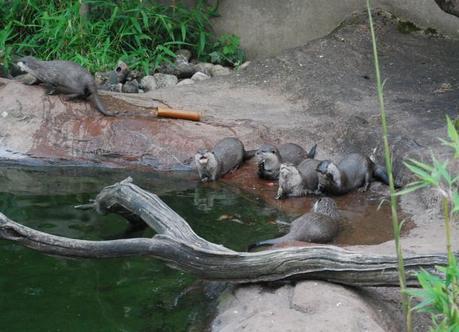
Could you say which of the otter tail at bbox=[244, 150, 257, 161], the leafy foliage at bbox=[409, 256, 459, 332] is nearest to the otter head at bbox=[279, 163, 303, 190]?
the otter tail at bbox=[244, 150, 257, 161]

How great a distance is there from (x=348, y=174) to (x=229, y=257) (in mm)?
2687

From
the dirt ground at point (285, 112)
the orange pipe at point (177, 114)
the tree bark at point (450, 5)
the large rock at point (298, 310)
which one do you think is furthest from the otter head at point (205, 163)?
the large rock at point (298, 310)

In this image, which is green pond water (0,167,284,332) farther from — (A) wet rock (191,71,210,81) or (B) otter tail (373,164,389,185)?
(A) wet rock (191,71,210,81)

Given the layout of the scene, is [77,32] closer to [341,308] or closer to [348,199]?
[348,199]

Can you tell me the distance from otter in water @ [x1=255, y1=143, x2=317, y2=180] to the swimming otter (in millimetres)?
185

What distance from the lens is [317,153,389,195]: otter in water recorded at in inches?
269

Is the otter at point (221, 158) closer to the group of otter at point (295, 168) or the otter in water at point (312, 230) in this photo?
the group of otter at point (295, 168)

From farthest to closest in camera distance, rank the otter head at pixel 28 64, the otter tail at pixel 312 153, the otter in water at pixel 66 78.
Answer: the otter head at pixel 28 64 < the otter in water at pixel 66 78 < the otter tail at pixel 312 153

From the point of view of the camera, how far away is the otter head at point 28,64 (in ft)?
27.1

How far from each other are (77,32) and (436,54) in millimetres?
3666

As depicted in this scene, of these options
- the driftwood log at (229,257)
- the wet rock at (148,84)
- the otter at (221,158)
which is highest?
the driftwood log at (229,257)

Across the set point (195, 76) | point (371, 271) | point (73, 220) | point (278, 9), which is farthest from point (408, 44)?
point (371, 271)

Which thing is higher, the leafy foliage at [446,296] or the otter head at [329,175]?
the leafy foliage at [446,296]

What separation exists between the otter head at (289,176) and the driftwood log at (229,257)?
2358 millimetres
